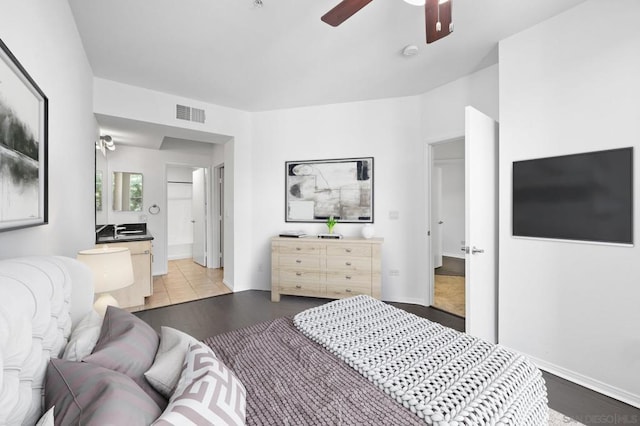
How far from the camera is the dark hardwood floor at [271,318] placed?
172 cm

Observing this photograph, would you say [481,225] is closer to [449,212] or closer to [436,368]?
[436,368]

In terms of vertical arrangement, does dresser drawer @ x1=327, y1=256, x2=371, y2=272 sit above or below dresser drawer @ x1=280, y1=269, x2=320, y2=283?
above

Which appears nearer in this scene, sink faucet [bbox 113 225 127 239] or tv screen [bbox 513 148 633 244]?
tv screen [bbox 513 148 633 244]

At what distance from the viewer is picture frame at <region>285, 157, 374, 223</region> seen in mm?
3945

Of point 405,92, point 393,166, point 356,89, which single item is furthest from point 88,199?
point 405,92

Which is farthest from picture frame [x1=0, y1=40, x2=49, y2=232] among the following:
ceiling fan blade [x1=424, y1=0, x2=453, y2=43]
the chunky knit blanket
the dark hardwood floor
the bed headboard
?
the dark hardwood floor

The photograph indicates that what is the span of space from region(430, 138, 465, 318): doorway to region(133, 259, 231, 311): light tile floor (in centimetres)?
367

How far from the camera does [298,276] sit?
12.4ft

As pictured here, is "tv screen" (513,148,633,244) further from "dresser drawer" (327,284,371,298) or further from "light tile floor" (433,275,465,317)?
"dresser drawer" (327,284,371,298)

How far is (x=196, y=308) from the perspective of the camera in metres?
3.54

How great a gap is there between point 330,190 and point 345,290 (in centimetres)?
143

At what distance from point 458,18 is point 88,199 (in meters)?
3.69

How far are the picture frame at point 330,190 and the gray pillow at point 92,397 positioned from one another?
11.2ft

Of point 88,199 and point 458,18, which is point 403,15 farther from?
point 88,199
